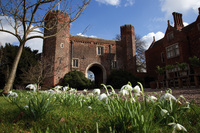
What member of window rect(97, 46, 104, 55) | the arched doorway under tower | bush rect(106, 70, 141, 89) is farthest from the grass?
window rect(97, 46, 104, 55)

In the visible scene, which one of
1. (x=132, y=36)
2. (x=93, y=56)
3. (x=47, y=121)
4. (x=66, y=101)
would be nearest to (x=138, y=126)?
(x=47, y=121)

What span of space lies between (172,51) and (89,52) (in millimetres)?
11678

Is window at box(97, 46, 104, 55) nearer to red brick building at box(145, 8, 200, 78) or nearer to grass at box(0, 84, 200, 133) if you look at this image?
red brick building at box(145, 8, 200, 78)

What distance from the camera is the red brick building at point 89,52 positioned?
684 inches

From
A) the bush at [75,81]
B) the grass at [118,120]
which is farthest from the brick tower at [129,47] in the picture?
the grass at [118,120]

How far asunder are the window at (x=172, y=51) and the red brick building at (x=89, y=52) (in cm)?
487

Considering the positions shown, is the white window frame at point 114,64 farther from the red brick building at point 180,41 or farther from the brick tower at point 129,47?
the red brick building at point 180,41

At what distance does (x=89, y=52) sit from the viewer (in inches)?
799

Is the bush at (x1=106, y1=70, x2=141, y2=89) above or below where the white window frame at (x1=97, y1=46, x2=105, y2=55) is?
below

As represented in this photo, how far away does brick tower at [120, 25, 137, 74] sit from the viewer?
68.3ft

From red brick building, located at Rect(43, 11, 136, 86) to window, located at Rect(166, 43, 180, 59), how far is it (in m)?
4.87

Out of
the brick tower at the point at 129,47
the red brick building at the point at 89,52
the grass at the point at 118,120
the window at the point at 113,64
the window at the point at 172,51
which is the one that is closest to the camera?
the grass at the point at 118,120

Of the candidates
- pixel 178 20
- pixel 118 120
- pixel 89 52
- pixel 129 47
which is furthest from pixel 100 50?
pixel 118 120

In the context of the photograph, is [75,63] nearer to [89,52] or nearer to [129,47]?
[89,52]
